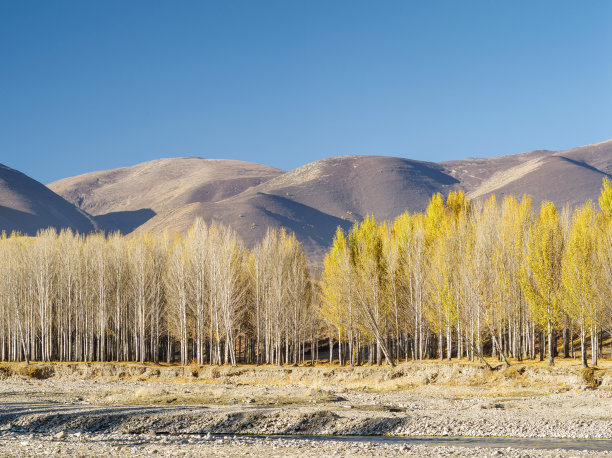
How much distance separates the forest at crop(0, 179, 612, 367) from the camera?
155ft

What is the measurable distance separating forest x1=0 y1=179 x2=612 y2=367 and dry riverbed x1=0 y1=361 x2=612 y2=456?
3675mm

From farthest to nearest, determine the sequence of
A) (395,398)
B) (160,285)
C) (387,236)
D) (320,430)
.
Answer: (160,285) → (387,236) → (395,398) → (320,430)

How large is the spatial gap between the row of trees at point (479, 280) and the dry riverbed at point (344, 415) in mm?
3555

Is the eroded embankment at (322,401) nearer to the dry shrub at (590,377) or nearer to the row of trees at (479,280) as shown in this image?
the dry shrub at (590,377)

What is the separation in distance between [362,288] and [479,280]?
10.6m

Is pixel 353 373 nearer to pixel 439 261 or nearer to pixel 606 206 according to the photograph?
pixel 439 261

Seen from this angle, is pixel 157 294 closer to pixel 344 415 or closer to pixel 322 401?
pixel 322 401

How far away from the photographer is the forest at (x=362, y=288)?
1860 inches

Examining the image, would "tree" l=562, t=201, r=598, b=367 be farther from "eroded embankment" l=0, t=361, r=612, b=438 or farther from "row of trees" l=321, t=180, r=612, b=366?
"eroded embankment" l=0, t=361, r=612, b=438

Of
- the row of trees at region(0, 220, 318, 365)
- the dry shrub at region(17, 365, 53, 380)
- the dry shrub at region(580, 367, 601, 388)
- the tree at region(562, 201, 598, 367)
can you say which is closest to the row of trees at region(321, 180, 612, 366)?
the tree at region(562, 201, 598, 367)

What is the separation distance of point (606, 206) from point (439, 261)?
78.9 feet

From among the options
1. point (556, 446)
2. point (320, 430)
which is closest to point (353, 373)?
point (320, 430)

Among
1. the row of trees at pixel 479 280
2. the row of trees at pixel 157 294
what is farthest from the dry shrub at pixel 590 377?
the row of trees at pixel 157 294

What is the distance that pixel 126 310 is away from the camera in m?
71.0
